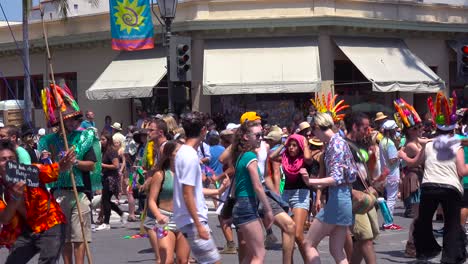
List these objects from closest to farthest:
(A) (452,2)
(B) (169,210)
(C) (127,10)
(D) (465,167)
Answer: (B) (169,210)
(D) (465,167)
(C) (127,10)
(A) (452,2)

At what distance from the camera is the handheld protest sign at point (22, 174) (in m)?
7.18

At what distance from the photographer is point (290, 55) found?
26.2m

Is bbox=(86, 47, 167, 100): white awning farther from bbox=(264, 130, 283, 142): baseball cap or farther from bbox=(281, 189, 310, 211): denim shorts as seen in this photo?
bbox=(281, 189, 310, 211): denim shorts

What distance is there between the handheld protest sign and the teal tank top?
1665 mm

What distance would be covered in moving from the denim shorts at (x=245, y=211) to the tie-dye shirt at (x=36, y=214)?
1641mm

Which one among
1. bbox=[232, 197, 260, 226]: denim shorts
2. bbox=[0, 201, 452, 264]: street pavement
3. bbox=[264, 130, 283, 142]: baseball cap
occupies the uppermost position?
bbox=[264, 130, 283, 142]: baseball cap

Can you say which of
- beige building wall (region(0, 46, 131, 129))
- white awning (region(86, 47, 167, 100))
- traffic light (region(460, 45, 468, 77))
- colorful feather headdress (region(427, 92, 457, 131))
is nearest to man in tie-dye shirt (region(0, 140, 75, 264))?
colorful feather headdress (region(427, 92, 457, 131))

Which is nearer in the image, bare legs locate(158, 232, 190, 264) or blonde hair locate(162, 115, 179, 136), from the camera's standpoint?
bare legs locate(158, 232, 190, 264)

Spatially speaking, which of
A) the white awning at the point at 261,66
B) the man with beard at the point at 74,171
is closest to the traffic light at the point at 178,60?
the white awning at the point at 261,66

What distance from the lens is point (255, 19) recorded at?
26.3 m

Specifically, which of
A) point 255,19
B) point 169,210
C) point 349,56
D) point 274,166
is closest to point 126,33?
point 255,19

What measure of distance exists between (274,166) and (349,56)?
52.5 feet

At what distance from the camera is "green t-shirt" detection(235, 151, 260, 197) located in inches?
335

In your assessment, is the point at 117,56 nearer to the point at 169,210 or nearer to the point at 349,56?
the point at 349,56
